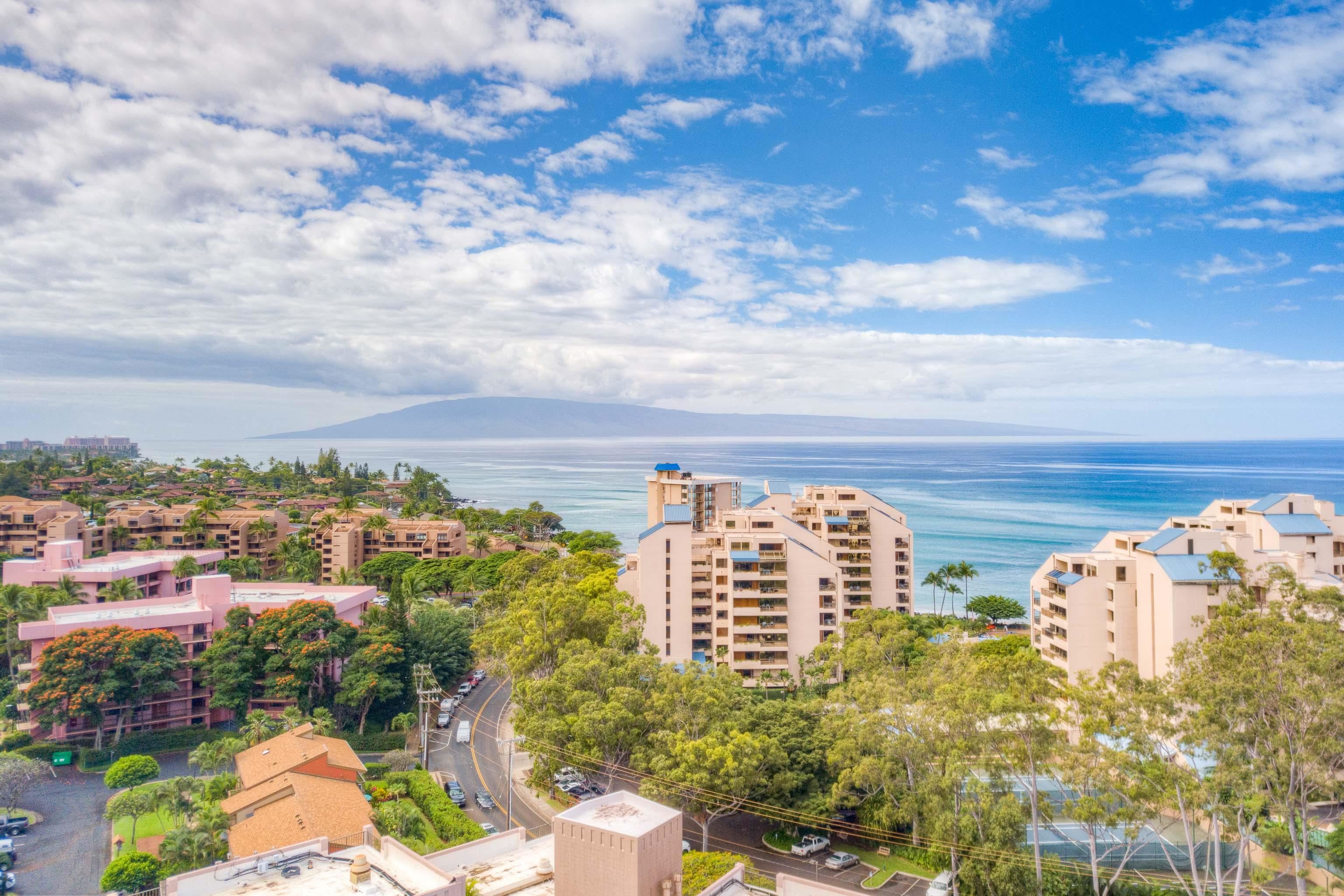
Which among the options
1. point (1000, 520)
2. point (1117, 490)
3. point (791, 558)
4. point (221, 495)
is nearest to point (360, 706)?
point (791, 558)

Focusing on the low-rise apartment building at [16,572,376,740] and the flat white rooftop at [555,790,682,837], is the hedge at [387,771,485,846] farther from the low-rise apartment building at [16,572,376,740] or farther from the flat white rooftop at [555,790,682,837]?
the low-rise apartment building at [16,572,376,740]

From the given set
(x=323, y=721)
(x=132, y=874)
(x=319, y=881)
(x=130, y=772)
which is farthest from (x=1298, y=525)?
(x=130, y=772)

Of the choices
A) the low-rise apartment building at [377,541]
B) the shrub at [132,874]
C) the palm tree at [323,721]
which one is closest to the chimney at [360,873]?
the shrub at [132,874]

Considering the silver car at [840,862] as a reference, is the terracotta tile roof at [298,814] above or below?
above

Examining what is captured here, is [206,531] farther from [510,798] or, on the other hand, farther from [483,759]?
[510,798]

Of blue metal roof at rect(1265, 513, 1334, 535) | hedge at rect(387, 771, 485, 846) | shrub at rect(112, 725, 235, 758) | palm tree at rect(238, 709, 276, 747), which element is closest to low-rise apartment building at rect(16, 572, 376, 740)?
shrub at rect(112, 725, 235, 758)

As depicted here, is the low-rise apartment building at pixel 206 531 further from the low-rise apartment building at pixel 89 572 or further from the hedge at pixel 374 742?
the hedge at pixel 374 742
